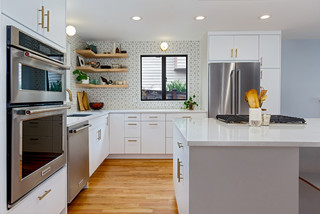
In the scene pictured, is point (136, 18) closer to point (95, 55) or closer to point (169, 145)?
point (95, 55)

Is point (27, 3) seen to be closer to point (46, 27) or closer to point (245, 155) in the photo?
point (46, 27)

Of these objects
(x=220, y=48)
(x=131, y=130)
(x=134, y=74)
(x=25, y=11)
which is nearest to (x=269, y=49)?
(x=220, y=48)

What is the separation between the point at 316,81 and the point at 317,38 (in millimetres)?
894

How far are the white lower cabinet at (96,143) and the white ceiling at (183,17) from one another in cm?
155

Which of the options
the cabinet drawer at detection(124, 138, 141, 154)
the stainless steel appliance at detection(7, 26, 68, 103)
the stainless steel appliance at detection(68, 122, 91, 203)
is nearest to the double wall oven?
the stainless steel appliance at detection(7, 26, 68, 103)

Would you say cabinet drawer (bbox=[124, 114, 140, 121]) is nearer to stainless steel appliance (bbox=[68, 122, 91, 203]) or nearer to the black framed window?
the black framed window

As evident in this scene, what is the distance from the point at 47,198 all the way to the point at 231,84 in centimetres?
322

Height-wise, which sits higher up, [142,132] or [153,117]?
[153,117]

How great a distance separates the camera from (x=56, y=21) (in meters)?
1.66

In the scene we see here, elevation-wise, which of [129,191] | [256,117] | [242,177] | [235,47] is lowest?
[129,191]

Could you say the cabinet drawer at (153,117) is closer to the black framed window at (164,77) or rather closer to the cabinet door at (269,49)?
the black framed window at (164,77)

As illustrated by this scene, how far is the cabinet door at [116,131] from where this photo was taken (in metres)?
3.80

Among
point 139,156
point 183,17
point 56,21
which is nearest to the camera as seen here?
point 56,21

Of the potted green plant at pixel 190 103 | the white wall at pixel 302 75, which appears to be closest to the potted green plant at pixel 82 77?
the potted green plant at pixel 190 103
